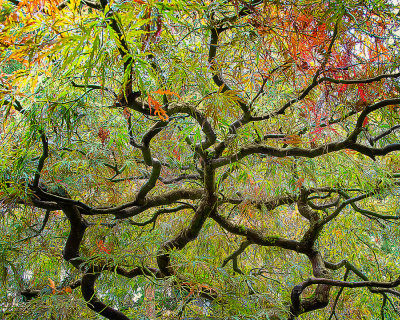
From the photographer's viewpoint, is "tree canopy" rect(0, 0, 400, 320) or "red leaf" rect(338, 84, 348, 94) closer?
"tree canopy" rect(0, 0, 400, 320)

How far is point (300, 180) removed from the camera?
5.14 feet

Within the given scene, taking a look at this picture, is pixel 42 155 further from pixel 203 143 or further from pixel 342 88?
pixel 342 88

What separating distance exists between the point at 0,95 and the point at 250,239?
1254mm

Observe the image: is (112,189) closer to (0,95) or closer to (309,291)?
(0,95)

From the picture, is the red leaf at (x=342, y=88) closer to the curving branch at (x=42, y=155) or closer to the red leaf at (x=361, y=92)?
the red leaf at (x=361, y=92)

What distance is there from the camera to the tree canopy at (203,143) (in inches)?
35.0

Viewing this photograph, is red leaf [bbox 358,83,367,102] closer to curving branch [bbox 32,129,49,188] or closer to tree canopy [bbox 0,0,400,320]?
tree canopy [bbox 0,0,400,320]

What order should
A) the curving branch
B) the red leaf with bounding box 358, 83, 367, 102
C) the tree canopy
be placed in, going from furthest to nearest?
the red leaf with bounding box 358, 83, 367, 102
the curving branch
the tree canopy

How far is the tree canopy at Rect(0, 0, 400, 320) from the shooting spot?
2.92 feet

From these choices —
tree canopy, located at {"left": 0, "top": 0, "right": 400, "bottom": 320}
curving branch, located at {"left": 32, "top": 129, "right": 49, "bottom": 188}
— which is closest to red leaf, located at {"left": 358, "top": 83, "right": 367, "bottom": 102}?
tree canopy, located at {"left": 0, "top": 0, "right": 400, "bottom": 320}

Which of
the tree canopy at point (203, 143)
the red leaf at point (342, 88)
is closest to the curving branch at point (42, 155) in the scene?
the tree canopy at point (203, 143)

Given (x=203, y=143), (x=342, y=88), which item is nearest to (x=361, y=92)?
(x=342, y=88)

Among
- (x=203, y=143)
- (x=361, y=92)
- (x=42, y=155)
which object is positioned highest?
(x=361, y=92)

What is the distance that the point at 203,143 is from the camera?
1.34 m
